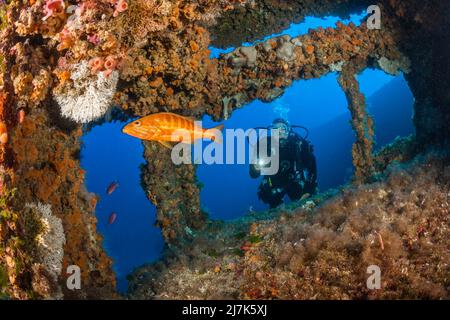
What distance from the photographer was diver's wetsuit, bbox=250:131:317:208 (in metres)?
9.45

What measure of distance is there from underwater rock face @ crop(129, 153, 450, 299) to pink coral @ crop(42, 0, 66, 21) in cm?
345

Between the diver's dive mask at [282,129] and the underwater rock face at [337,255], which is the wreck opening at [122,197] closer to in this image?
the diver's dive mask at [282,129]

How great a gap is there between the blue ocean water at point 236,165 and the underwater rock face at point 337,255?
3620mm

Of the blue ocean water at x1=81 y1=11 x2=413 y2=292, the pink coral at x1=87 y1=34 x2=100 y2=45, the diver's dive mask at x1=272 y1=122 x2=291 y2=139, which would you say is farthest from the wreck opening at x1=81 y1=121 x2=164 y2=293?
the pink coral at x1=87 y1=34 x2=100 y2=45

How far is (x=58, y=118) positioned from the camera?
3.92 m

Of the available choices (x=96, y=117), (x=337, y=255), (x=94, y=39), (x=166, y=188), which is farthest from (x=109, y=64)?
(x=337, y=255)

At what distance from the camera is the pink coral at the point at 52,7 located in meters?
3.44

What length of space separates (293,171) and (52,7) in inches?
294

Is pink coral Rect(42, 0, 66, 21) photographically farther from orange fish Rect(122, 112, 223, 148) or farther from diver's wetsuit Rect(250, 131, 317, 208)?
diver's wetsuit Rect(250, 131, 317, 208)

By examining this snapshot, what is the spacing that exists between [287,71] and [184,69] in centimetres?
250
